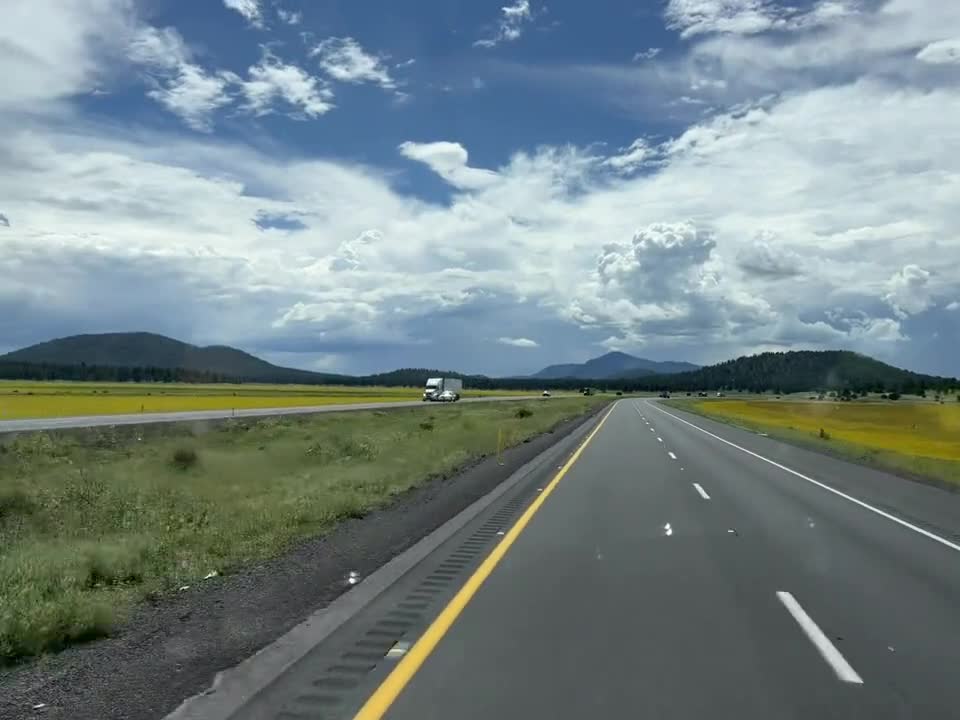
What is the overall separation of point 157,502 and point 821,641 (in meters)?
13.1

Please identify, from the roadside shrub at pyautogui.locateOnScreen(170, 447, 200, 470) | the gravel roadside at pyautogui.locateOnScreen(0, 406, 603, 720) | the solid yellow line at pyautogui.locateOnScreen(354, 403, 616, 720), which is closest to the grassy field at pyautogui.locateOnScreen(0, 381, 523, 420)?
the roadside shrub at pyautogui.locateOnScreen(170, 447, 200, 470)

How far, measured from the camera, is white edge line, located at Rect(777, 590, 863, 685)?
18.3 feet

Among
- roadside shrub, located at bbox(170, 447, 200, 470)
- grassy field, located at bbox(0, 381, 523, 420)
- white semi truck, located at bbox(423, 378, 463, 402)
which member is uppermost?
white semi truck, located at bbox(423, 378, 463, 402)

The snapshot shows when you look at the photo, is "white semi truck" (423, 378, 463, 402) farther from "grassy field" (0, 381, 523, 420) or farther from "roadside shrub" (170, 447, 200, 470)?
"roadside shrub" (170, 447, 200, 470)

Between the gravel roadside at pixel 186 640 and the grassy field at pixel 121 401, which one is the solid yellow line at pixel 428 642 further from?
the grassy field at pixel 121 401

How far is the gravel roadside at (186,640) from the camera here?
4.84 meters

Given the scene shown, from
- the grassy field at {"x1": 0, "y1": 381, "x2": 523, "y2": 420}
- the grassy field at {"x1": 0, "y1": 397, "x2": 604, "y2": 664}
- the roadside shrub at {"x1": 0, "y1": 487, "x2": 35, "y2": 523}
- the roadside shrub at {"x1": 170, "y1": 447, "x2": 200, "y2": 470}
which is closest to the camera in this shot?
the grassy field at {"x1": 0, "y1": 397, "x2": 604, "y2": 664}

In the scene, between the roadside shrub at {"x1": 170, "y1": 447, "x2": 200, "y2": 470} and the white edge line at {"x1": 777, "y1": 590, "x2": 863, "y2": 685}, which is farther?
the roadside shrub at {"x1": 170, "y1": 447, "x2": 200, "y2": 470}

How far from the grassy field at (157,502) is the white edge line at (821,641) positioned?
5.49 m

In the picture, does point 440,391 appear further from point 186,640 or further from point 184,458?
point 186,640

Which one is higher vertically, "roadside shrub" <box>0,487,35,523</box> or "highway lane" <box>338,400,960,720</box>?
"highway lane" <box>338,400,960,720</box>

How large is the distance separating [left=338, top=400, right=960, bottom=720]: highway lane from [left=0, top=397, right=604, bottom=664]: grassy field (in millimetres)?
2930

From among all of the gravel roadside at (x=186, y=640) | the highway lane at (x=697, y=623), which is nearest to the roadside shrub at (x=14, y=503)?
the gravel roadside at (x=186, y=640)

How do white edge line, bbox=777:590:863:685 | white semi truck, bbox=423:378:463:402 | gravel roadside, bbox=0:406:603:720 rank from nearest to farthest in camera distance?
gravel roadside, bbox=0:406:603:720, white edge line, bbox=777:590:863:685, white semi truck, bbox=423:378:463:402
